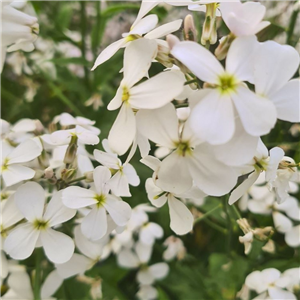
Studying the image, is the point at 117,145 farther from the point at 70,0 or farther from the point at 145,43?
the point at 70,0

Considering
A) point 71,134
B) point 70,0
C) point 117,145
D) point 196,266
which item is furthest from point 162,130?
point 70,0

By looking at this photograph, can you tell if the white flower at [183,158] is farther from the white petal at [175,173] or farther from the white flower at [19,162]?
the white flower at [19,162]

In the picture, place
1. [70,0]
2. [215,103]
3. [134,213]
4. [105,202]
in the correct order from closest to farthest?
[215,103] < [105,202] < [134,213] < [70,0]

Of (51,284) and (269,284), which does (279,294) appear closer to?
(269,284)

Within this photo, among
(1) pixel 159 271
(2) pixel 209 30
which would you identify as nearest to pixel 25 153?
(2) pixel 209 30

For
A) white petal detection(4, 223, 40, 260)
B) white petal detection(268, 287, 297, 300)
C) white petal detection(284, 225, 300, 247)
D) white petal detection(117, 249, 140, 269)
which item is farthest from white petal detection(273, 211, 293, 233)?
white petal detection(4, 223, 40, 260)

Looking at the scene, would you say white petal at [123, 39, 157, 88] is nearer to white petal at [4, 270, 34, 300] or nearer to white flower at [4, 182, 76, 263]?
white flower at [4, 182, 76, 263]
